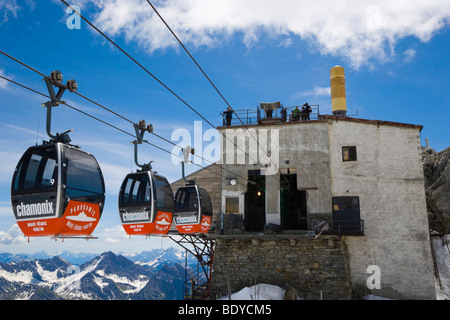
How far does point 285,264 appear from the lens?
2011 centimetres

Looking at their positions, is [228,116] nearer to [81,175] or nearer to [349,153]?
[349,153]

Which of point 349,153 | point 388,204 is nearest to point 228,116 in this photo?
point 349,153

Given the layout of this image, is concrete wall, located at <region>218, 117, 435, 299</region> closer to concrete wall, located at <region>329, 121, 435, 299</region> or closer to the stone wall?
concrete wall, located at <region>329, 121, 435, 299</region>

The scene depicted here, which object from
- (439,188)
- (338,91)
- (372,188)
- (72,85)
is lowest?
(372,188)

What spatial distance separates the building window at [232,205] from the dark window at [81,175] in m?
15.8

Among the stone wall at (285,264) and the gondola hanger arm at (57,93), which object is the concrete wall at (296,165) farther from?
the gondola hanger arm at (57,93)

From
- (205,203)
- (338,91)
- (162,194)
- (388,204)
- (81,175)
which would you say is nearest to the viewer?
(81,175)

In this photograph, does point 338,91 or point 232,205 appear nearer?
point 232,205

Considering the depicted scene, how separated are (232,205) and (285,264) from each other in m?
5.15

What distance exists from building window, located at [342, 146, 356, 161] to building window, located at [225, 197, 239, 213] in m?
6.98

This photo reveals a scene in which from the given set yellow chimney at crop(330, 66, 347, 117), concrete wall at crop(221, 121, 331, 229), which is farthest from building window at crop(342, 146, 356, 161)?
yellow chimney at crop(330, 66, 347, 117)
